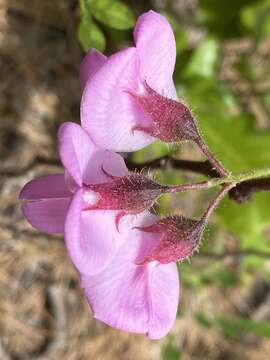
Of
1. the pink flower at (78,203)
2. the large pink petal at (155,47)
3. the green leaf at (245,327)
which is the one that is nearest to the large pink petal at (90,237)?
the pink flower at (78,203)

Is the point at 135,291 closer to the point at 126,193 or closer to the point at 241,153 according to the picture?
the point at 126,193

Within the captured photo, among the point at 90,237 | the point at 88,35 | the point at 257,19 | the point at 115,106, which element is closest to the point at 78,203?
the point at 90,237

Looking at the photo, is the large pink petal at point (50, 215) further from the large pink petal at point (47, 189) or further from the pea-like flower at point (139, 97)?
the pea-like flower at point (139, 97)

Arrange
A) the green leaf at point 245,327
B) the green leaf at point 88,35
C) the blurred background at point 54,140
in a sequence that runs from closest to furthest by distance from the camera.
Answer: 1. the green leaf at point 88,35
2. the green leaf at point 245,327
3. the blurred background at point 54,140

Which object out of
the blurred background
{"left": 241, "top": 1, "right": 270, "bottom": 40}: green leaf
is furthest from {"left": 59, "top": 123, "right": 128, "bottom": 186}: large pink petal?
{"left": 241, "top": 1, "right": 270, "bottom": 40}: green leaf

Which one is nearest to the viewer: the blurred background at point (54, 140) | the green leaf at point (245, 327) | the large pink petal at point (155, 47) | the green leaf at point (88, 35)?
the large pink petal at point (155, 47)

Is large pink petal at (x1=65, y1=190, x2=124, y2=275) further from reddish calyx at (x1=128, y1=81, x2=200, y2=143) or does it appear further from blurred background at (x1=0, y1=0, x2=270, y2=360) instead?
blurred background at (x1=0, y1=0, x2=270, y2=360)
